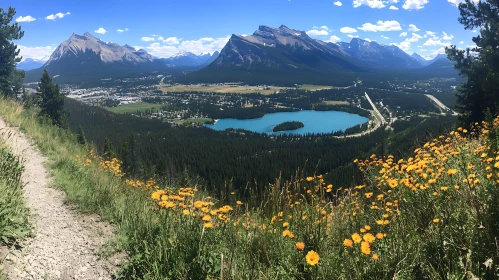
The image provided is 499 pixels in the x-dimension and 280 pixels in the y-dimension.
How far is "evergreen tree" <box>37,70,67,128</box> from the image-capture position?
40.7 meters

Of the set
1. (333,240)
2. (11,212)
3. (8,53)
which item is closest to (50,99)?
(8,53)

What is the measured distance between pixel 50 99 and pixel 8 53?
8.37 meters

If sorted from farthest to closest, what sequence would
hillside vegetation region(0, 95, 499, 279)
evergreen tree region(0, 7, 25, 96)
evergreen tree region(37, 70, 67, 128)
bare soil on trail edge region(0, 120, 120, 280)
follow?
evergreen tree region(37, 70, 67, 128) → evergreen tree region(0, 7, 25, 96) → bare soil on trail edge region(0, 120, 120, 280) → hillside vegetation region(0, 95, 499, 279)

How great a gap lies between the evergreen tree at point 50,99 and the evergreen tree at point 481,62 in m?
46.2

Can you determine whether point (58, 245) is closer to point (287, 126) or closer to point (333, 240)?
point (333, 240)

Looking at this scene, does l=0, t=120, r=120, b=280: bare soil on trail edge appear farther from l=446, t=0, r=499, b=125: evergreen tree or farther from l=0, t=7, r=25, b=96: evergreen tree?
l=0, t=7, r=25, b=96: evergreen tree

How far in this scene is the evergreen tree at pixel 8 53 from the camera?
32.0 m

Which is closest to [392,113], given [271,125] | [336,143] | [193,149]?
[271,125]

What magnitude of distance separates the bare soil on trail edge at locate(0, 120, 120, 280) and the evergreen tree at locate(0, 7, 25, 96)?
33.6 metres

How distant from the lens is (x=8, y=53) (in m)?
34.0

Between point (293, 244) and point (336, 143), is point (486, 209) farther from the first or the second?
point (336, 143)

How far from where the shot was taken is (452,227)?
356 cm

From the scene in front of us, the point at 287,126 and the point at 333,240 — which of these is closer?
the point at 333,240

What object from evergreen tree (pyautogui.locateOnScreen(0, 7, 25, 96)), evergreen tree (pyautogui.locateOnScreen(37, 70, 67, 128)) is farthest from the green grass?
evergreen tree (pyautogui.locateOnScreen(37, 70, 67, 128))
